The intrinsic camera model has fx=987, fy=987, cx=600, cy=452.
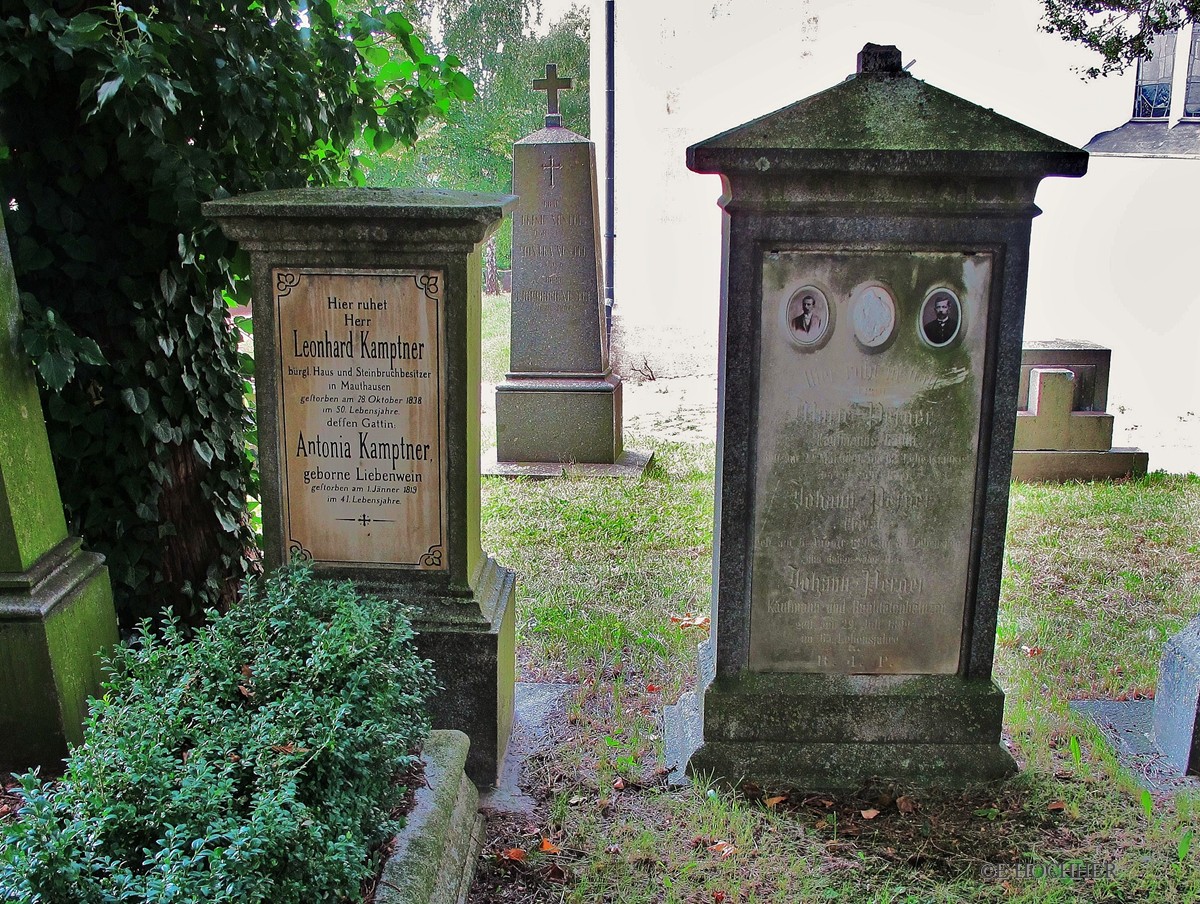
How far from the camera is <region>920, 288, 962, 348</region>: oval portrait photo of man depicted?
3098 mm

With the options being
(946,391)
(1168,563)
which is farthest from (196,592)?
(1168,563)

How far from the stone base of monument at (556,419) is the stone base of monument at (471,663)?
4.16 metres

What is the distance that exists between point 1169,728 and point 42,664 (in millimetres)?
3754

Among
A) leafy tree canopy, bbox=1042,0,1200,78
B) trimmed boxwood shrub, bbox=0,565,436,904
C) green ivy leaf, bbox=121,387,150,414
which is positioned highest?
leafy tree canopy, bbox=1042,0,1200,78

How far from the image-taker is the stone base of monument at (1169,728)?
3400 mm

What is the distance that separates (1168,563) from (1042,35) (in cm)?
700

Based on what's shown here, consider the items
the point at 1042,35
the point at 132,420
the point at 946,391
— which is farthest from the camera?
the point at 1042,35

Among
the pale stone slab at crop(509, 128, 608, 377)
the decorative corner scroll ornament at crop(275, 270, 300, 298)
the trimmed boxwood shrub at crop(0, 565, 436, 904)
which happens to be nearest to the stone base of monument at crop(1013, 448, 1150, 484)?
the pale stone slab at crop(509, 128, 608, 377)

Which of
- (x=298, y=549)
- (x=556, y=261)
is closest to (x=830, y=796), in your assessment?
(x=298, y=549)

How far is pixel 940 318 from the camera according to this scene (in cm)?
311

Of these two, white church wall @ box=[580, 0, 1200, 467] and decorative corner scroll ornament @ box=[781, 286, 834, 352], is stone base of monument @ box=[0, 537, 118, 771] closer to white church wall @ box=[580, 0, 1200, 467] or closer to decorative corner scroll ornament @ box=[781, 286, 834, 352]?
decorative corner scroll ornament @ box=[781, 286, 834, 352]

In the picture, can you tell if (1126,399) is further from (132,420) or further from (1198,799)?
(132,420)

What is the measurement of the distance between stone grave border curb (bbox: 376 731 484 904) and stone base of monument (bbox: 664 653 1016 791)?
92 centimetres

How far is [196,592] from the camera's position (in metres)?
3.82
